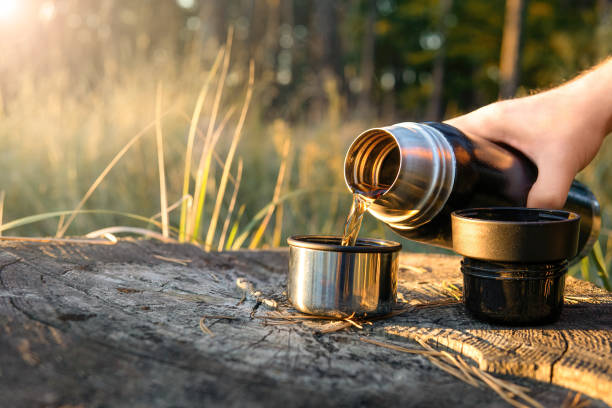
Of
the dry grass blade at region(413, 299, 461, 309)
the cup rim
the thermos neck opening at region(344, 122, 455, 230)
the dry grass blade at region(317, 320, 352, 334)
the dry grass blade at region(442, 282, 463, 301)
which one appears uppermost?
the thermos neck opening at region(344, 122, 455, 230)

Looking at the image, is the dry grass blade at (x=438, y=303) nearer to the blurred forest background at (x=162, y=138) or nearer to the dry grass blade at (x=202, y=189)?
the blurred forest background at (x=162, y=138)

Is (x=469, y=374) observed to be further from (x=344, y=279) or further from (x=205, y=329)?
(x=205, y=329)

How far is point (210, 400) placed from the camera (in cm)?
83

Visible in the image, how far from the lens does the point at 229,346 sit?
3.49 ft

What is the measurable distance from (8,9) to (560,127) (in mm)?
6252

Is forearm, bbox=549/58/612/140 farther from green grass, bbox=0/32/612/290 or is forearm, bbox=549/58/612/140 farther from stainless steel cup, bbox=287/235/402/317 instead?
green grass, bbox=0/32/612/290

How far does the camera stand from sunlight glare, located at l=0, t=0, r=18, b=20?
578cm

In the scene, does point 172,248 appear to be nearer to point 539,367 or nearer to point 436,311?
point 436,311

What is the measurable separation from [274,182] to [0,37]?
292 centimetres

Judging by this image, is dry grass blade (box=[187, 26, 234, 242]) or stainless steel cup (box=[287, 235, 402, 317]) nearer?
stainless steel cup (box=[287, 235, 402, 317])

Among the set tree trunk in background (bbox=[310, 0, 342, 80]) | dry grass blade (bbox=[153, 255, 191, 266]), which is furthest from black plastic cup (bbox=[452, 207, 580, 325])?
tree trunk in background (bbox=[310, 0, 342, 80])

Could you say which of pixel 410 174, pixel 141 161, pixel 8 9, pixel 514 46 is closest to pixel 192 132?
pixel 410 174

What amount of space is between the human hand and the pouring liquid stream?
0.43m

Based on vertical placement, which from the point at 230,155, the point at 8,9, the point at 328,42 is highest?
the point at 328,42
